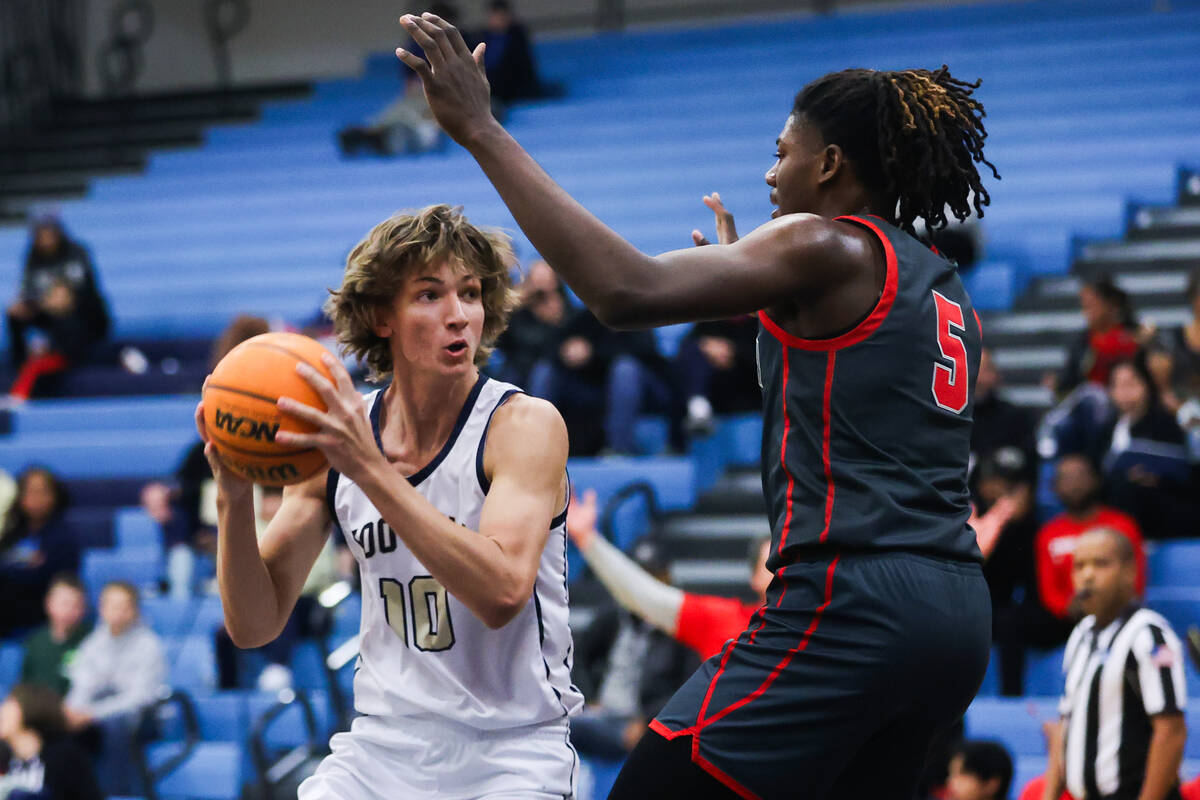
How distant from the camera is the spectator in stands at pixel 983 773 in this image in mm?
5512

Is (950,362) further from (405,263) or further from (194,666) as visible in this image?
(194,666)

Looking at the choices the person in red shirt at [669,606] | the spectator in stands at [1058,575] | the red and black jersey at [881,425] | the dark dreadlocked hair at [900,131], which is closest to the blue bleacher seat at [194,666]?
the person in red shirt at [669,606]

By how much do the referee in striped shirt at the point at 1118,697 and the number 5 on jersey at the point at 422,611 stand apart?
9.68 feet

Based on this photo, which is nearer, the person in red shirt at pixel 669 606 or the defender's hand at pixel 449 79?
the defender's hand at pixel 449 79

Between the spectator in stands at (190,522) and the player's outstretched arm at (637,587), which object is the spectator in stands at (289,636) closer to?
the spectator in stands at (190,522)

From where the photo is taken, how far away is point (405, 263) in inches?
128

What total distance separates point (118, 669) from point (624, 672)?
2.93m

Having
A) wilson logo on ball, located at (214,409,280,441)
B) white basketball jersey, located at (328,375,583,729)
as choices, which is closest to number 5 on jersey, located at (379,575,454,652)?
white basketball jersey, located at (328,375,583,729)

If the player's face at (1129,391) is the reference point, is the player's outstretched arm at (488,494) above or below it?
above

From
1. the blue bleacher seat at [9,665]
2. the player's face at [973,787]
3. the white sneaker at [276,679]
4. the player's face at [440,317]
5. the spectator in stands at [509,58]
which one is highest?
the spectator in stands at [509,58]

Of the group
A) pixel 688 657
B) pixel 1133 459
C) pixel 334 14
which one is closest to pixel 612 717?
pixel 688 657

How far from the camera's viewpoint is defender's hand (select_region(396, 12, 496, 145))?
7.98ft

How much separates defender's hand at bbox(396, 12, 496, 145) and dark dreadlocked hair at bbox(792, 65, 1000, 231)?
679 mm

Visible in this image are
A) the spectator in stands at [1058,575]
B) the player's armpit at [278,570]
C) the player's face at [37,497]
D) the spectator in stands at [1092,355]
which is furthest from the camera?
the player's face at [37,497]
